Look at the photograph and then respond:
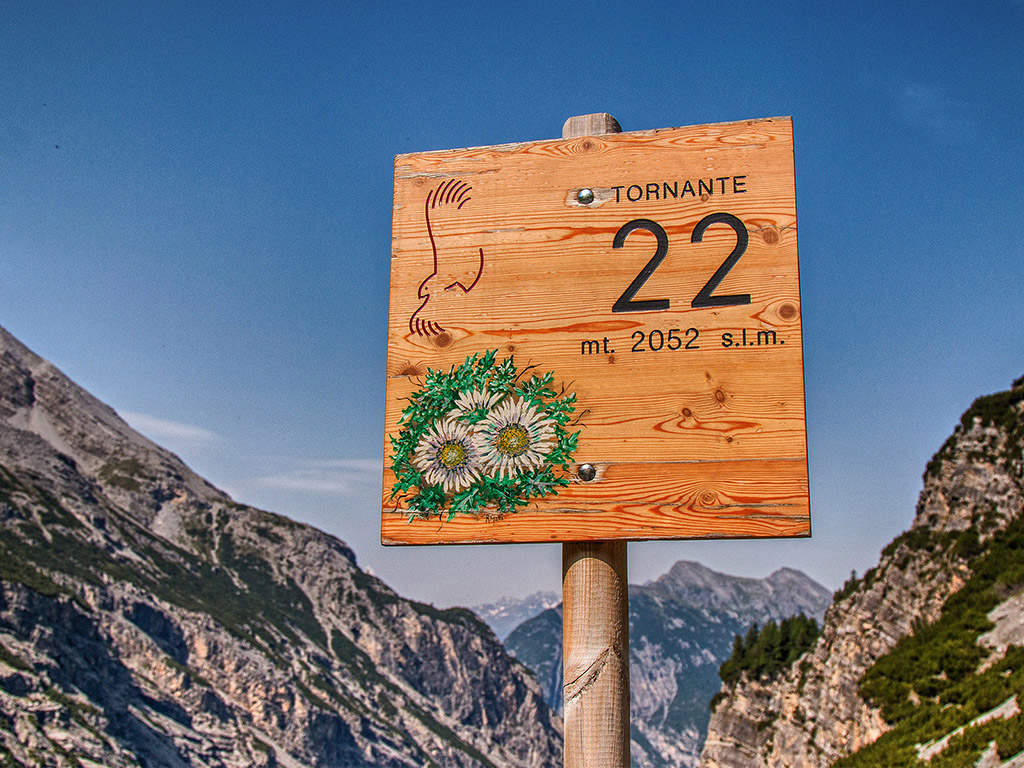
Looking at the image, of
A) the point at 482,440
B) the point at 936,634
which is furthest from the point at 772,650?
the point at 482,440

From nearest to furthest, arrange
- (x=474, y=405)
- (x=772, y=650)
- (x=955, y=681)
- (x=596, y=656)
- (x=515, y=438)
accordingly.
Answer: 1. (x=596, y=656)
2. (x=515, y=438)
3. (x=474, y=405)
4. (x=955, y=681)
5. (x=772, y=650)

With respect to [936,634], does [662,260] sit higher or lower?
higher

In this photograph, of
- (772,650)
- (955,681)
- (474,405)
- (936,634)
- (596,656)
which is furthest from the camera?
(772,650)

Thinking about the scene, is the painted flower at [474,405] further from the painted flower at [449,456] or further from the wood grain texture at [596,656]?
the wood grain texture at [596,656]

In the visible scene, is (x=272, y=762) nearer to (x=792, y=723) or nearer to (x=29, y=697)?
(x=29, y=697)

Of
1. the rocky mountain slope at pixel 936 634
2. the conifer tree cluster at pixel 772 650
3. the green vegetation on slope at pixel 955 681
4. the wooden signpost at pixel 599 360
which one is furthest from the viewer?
the conifer tree cluster at pixel 772 650

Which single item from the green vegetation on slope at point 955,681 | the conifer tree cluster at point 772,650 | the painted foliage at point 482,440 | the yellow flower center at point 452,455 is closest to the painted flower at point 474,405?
the painted foliage at point 482,440

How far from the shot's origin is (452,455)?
490cm

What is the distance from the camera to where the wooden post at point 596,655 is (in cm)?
445

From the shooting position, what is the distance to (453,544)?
482cm

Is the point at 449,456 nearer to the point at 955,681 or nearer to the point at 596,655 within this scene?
the point at 596,655

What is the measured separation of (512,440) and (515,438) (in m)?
0.02

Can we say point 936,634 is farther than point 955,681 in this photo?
Yes

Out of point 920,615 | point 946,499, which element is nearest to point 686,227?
point 920,615
